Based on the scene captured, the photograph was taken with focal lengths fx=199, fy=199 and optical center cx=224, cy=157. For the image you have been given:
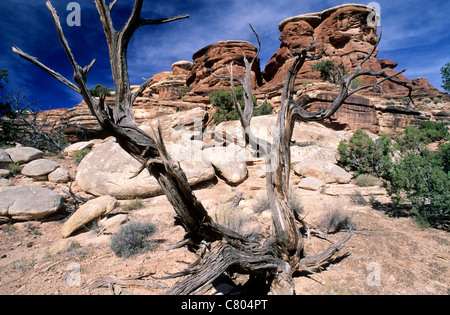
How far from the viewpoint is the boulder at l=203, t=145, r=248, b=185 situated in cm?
771

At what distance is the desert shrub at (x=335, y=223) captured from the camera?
13.6 feet

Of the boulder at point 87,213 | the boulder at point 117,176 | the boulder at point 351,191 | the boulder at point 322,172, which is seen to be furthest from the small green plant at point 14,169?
the boulder at point 351,191

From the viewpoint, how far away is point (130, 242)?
12.0 ft

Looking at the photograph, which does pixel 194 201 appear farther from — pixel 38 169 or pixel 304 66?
pixel 304 66

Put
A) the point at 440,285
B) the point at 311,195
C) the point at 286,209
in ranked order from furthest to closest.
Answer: the point at 311,195 < the point at 286,209 < the point at 440,285

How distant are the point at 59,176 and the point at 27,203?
9.17 feet

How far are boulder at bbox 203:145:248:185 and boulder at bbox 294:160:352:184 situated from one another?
98.2 inches

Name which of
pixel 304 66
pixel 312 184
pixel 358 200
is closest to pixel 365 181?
pixel 312 184

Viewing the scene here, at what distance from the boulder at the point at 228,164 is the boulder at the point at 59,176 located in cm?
529

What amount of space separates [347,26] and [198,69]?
82.7 ft

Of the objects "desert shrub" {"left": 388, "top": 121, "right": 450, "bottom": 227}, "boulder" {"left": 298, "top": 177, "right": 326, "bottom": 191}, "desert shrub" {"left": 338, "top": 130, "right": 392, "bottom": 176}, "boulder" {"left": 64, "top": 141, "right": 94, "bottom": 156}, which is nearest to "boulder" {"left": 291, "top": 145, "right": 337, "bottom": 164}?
"desert shrub" {"left": 338, "top": 130, "right": 392, "bottom": 176}

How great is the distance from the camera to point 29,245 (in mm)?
4066
